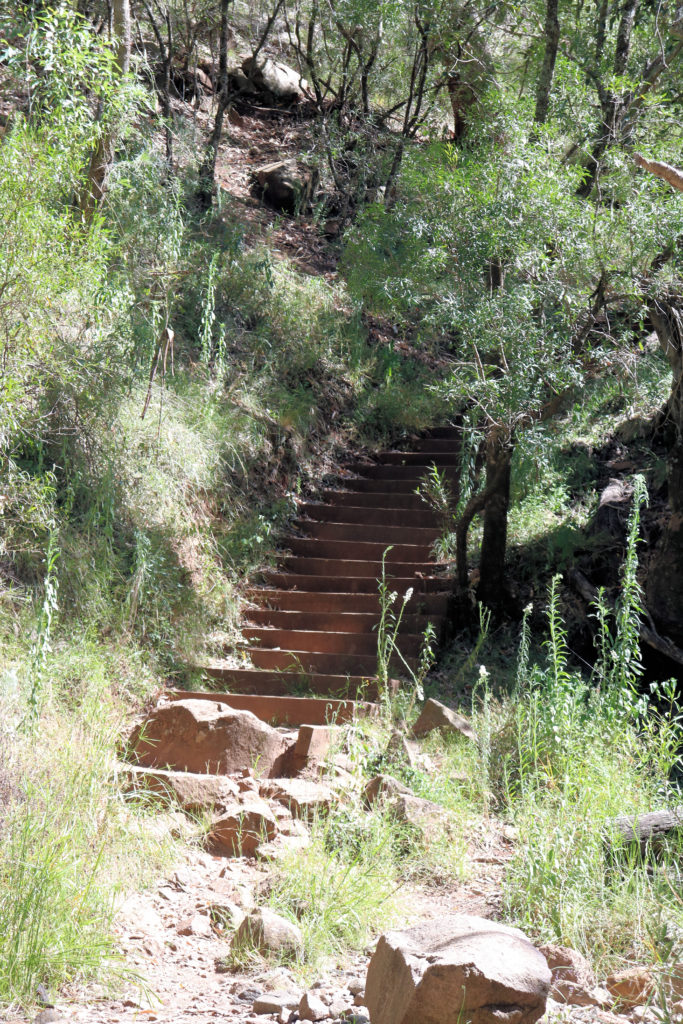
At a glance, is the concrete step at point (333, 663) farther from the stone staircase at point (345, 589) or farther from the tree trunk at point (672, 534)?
the tree trunk at point (672, 534)

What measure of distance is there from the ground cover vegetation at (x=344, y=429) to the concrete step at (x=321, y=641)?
31cm

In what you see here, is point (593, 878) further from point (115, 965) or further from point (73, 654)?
point (73, 654)

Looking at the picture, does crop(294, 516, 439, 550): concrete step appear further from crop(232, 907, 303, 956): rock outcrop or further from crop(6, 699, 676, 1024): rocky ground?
crop(232, 907, 303, 956): rock outcrop

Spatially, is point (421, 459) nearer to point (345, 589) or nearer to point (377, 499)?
point (377, 499)

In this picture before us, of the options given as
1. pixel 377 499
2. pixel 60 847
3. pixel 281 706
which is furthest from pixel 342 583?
pixel 60 847

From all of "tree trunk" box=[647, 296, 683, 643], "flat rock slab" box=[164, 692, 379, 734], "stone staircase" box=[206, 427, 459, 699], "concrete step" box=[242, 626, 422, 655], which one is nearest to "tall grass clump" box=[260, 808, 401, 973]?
"flat rock slab" box=[164, 692, 379, 734]

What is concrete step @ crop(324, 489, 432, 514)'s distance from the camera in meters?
10.5

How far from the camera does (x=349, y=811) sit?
4.49 meters

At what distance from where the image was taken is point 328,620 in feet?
28.1

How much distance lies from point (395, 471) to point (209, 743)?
20.4 feet

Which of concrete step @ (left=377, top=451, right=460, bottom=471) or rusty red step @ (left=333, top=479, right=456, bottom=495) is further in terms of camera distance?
concrete step @ (left=377, top=451, right=460, bottom=471)

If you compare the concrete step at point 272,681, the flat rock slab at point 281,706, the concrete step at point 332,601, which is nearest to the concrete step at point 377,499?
the concrete step at point 332,601

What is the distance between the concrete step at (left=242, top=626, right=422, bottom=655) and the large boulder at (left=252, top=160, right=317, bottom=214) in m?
9.39

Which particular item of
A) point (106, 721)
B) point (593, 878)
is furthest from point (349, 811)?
point (106, 721)
